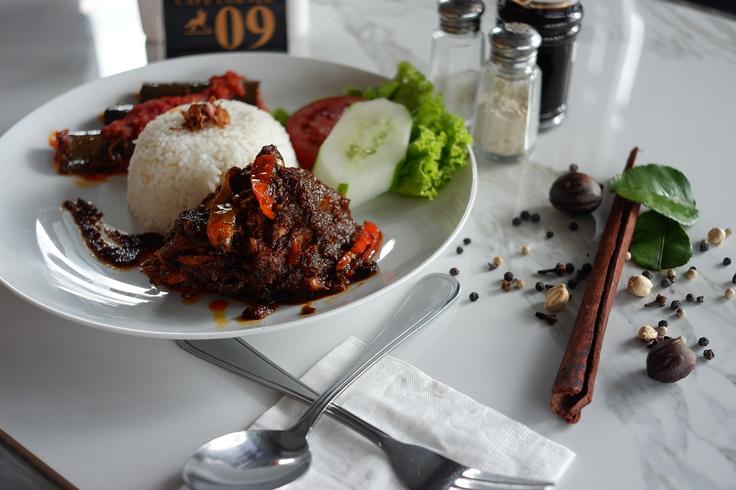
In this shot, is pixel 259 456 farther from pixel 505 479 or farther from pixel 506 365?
pixel 506 365

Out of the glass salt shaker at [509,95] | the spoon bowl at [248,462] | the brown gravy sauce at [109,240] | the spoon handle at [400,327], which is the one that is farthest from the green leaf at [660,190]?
the brown gravy sauce at [109,240]

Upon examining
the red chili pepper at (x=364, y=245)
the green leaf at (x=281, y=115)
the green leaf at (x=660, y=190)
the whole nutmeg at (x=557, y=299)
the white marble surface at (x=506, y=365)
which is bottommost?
the white marble surface at (x=506, y=365)

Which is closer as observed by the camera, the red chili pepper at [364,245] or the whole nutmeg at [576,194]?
the red chili pepper at [364,245]

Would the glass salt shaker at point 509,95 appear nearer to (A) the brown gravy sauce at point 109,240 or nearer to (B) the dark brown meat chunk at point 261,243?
(B) the dark brown meat chunk at point 261,243

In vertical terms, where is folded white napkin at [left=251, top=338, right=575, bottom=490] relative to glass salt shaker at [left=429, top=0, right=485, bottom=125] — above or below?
below

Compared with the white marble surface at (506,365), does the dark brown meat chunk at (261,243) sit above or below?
above

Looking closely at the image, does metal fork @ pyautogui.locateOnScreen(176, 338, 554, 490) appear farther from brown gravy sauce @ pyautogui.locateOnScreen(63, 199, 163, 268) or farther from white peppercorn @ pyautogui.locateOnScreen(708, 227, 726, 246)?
white peppercorn @ pyautogui.locateOnScreen(708, 227, 726, 246)

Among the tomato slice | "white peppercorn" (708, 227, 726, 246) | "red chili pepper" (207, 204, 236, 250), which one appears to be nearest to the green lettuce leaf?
the tomato slice
